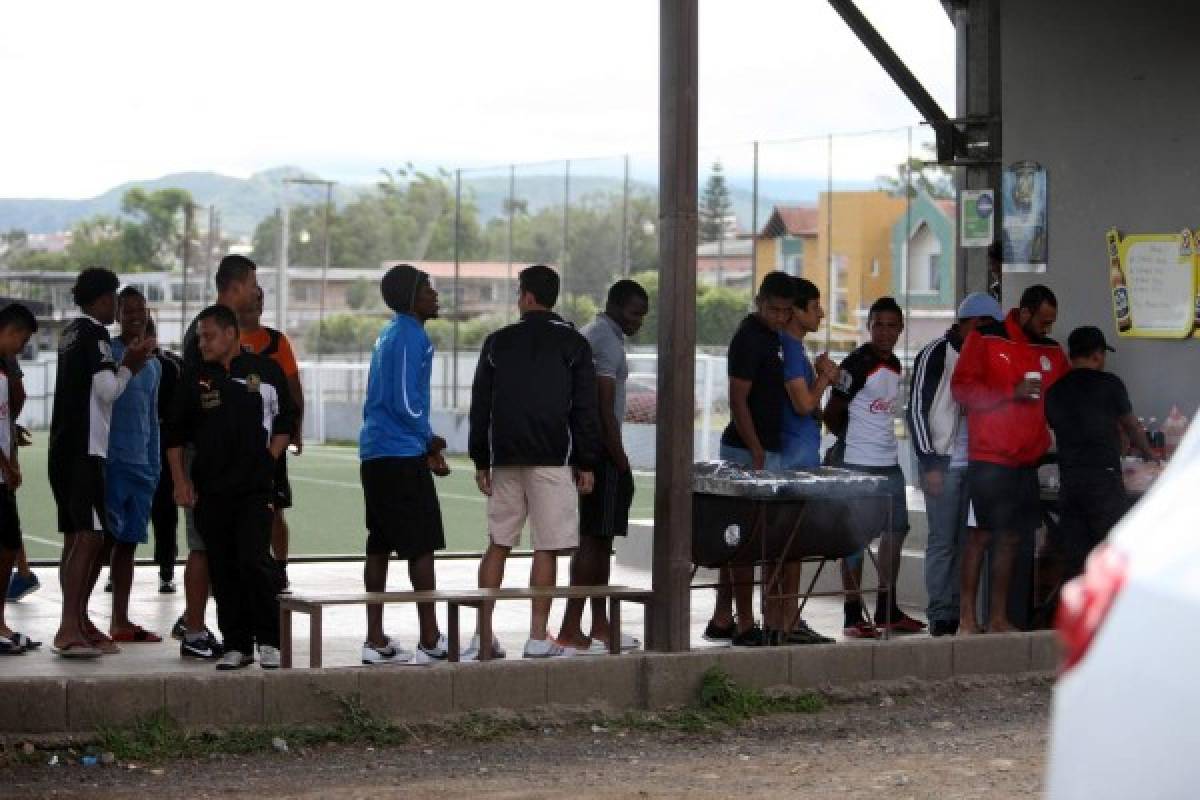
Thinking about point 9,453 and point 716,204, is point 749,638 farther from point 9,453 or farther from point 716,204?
point 716,204

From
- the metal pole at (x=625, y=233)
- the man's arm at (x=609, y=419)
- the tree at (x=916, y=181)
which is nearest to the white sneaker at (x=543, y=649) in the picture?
the man's arm at (x=609, y=419)

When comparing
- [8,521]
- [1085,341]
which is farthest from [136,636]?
[1085,341]

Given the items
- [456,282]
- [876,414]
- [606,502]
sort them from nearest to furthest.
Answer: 1. [606,502]
2. [876,414]
3. [456,282]

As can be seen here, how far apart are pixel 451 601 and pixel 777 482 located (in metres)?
1.70

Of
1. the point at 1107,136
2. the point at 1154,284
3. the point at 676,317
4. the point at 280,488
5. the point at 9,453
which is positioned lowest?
the point at 280,488

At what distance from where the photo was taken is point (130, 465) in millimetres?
10898

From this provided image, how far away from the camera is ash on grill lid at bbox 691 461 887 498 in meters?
10.3

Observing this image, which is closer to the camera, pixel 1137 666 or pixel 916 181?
pixel 1137 666

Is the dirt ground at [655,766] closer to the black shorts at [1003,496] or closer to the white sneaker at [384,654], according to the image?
the white sneaker at [384,654]

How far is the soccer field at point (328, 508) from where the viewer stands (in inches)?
752

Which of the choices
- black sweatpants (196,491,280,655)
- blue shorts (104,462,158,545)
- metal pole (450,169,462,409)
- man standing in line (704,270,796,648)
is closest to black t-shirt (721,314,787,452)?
man standing in line (704,270,796,648)

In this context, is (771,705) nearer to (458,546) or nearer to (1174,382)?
(1174,382)

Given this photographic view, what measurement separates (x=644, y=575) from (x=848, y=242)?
10259 mm

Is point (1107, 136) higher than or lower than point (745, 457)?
higher
